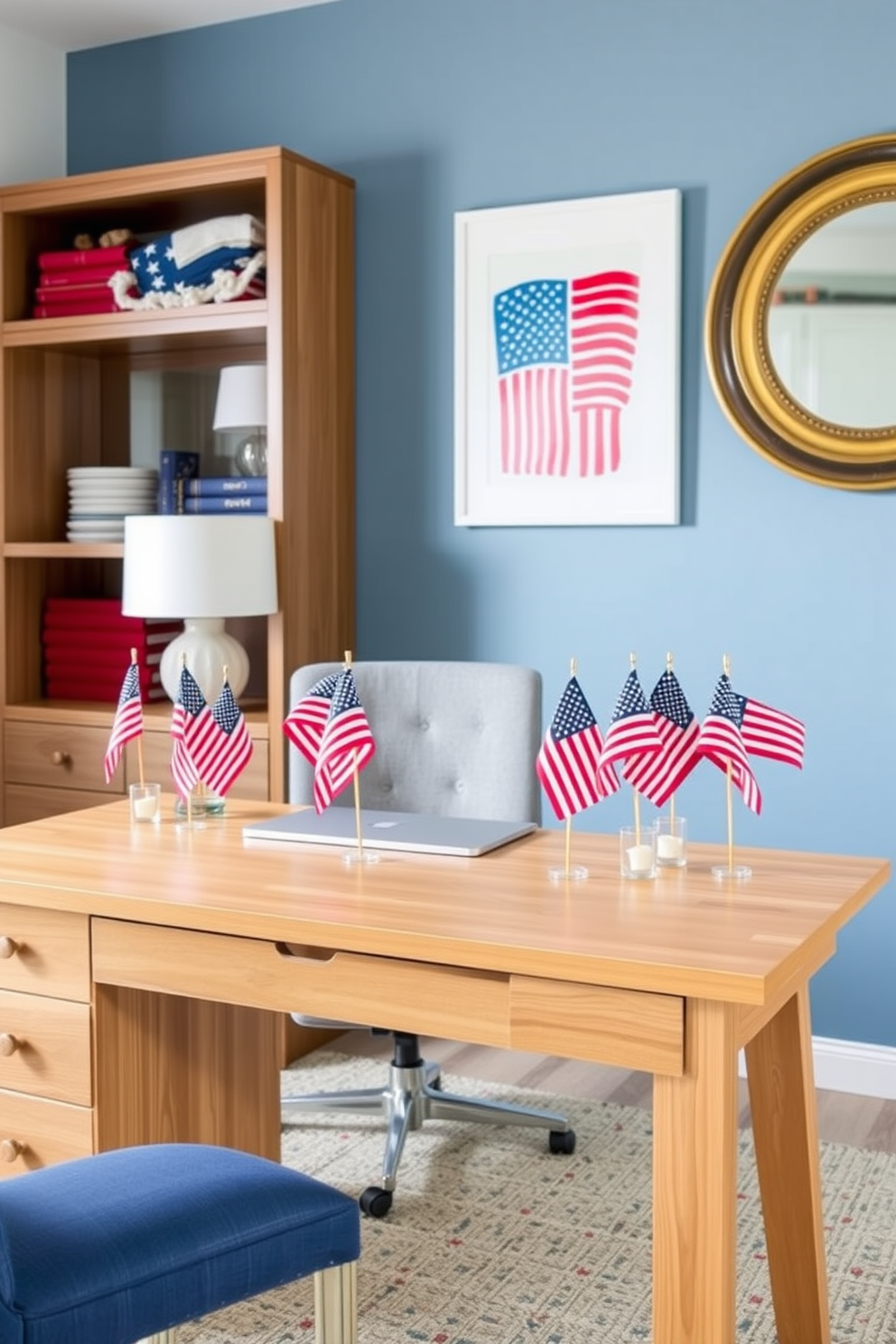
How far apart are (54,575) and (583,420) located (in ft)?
5.16

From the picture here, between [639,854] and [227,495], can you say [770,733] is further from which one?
[227,495]

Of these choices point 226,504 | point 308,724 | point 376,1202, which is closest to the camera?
point 308,724

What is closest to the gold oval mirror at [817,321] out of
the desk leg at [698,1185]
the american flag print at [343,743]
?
the american flag print at [343,743]

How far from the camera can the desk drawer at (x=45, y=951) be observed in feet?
7.04

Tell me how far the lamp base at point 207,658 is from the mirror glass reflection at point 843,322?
140 cm

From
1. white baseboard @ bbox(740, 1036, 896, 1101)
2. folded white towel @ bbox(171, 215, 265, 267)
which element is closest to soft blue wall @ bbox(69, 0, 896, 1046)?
white baseboard @ bbox(740, 1036, 896, 1101)

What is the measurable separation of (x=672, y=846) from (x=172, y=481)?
2071mm

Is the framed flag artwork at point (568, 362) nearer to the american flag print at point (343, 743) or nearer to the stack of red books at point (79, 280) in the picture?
the stack of red books at point (79, 280)

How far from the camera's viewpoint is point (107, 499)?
3.88 metres

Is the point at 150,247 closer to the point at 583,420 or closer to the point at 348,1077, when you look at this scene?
the point at 583,420

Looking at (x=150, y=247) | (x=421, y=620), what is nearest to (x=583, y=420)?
(x=421, y=620)

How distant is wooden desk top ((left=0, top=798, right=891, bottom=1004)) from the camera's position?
68.2 inches

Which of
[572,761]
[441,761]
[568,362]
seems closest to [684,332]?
[568,362]

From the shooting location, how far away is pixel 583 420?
11.5 feet
